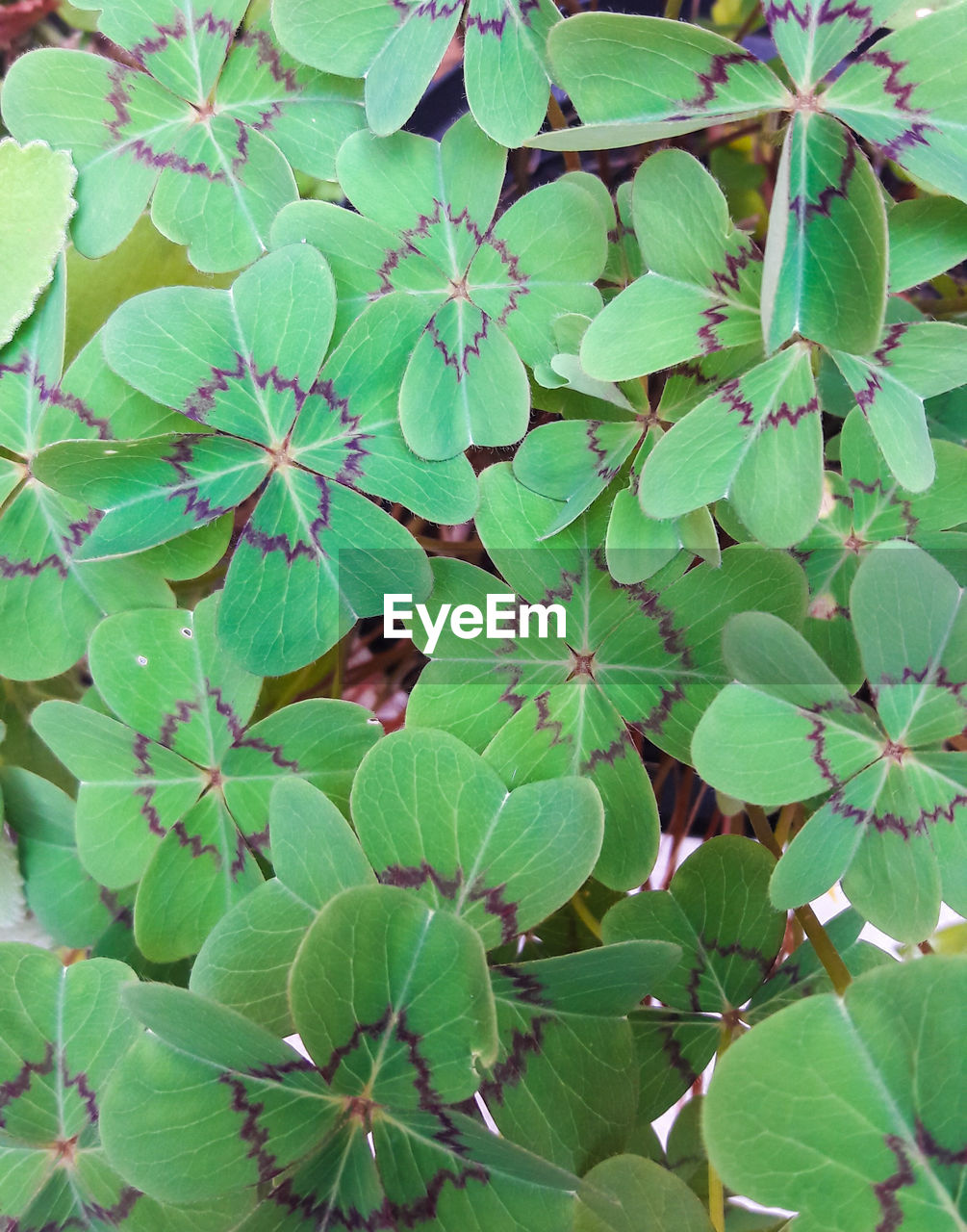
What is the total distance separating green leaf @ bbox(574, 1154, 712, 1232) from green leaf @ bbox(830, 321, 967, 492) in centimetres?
52

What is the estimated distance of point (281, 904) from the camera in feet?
2.00

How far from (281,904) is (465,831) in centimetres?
14

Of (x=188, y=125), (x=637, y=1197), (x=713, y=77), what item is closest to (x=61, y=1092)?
(x=637, y=1197)

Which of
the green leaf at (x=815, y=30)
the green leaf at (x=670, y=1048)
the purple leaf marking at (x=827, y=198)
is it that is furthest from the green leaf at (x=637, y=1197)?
the green leaf at (x=815, y=30)

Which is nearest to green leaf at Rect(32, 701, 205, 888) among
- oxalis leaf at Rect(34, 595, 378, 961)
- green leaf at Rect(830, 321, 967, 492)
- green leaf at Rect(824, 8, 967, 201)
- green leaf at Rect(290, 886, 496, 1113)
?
oxalis leaf at Rect(34, 595, 378, 961)

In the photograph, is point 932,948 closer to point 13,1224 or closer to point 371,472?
point 371,472

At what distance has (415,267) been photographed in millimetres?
672

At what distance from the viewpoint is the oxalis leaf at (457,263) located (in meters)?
0.64

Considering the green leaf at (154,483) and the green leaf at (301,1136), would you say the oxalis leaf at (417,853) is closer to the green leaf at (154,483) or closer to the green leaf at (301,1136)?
the green leaf at (301,1136)

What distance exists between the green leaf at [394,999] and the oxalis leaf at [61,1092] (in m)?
0.20

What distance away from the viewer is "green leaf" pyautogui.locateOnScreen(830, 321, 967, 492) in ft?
1.98

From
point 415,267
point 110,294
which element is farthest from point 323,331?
point 110,294

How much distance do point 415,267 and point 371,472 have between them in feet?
0.55

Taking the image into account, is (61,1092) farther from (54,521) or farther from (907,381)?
(907,381)
